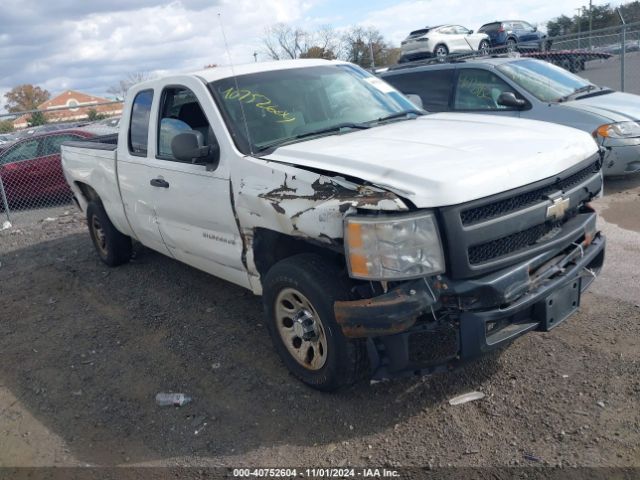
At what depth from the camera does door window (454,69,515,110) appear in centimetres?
820

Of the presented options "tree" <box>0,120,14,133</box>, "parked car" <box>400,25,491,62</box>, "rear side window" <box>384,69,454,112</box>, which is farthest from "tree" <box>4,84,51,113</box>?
"rear side window" <box>384,69,454,112</box>

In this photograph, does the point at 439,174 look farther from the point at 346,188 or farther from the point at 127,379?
the point at 127,379

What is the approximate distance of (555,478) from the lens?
112 inches

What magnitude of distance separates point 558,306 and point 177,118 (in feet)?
10.4

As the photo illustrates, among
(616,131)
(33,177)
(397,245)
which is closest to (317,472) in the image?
(397,245)

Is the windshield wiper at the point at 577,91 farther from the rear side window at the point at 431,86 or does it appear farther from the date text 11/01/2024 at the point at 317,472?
the date text 11/01/2024 at the point at 317,472

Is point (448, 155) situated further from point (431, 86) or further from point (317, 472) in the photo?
point (431, 86)

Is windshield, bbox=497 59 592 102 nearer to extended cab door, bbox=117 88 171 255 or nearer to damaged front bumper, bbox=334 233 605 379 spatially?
extended cab door, bbox=117 88 171 255

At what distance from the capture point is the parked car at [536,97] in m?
7.45

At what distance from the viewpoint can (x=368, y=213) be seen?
305cm

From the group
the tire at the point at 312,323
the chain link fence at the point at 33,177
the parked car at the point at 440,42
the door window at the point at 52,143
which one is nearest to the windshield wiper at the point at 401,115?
the tire at the point at 312,323

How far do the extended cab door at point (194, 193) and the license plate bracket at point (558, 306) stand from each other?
6.50 feet

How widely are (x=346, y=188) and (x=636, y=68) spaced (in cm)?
2182

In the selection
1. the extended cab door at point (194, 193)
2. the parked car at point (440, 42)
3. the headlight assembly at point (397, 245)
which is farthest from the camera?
the parked car at point (440, 42)
